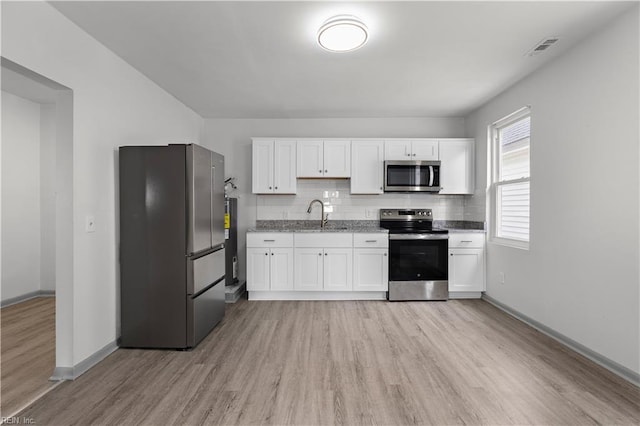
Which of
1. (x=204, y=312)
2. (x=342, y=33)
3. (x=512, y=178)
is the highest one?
(x=342, y=33)

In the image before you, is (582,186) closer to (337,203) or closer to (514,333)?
(514,333)

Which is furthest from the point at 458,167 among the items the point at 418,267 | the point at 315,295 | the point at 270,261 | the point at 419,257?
the point at 270,261

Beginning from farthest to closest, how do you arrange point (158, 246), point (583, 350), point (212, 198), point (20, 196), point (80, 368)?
point (20, 196)
point (212, 198)
point (158, 246)
point (583, 350)
point (80, 368)

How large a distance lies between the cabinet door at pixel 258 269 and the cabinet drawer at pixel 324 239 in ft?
1.53

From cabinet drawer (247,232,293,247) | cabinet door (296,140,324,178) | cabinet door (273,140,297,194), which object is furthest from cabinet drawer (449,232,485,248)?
cabinet door (273,140,297,194)

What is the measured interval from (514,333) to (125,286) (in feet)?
11.9

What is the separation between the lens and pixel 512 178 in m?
3.48

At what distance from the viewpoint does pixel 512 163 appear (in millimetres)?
3494

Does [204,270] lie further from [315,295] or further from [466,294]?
[466,294]

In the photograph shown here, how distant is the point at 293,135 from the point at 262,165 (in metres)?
0.73

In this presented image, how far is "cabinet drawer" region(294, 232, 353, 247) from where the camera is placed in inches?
155

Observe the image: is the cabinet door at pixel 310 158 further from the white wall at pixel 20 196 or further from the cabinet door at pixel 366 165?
the white wall at pixel 20 196

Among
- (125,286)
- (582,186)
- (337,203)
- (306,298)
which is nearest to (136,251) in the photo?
(125,286)

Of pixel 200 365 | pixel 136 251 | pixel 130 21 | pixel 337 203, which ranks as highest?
pixel 130 21
